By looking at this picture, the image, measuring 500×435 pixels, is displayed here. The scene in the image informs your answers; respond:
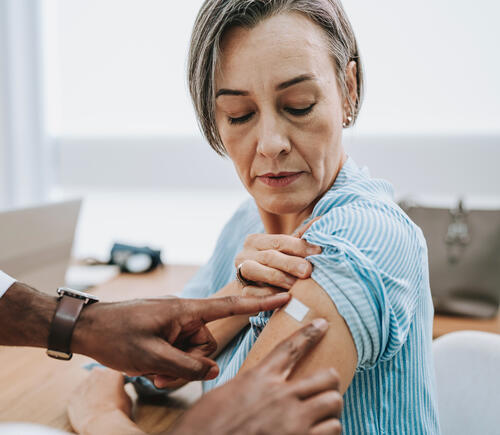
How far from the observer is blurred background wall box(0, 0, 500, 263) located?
2.33m

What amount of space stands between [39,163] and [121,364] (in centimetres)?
254

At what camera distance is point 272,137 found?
0.87 meters

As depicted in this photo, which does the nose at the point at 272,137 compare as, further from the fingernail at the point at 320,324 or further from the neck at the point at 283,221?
the fingernail at the point at 320,324

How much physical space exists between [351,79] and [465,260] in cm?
108

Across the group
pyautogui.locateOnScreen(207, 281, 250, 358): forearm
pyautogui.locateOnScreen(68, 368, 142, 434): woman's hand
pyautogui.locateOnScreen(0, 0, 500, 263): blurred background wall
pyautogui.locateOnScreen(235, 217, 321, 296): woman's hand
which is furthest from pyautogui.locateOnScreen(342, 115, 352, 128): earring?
pyautogui.locateOnScreen(0, 0, 500, 263): blurred background wall

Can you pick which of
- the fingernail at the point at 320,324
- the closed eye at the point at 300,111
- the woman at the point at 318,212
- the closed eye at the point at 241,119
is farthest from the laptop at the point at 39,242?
the fingernail at the point at 320,324

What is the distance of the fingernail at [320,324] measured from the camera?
641 mm

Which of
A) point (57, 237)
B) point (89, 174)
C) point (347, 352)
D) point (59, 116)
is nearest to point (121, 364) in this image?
point (347, 352)

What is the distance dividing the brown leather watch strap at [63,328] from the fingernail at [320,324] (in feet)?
1.57

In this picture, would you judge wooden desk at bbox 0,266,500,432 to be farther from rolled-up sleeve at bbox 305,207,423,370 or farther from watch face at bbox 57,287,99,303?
rolled-up sleeve at bbox 305,207,423,370

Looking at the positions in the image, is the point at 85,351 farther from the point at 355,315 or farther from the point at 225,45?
the point at 225,45

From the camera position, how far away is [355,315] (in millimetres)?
651

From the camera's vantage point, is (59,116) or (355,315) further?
(59,116)

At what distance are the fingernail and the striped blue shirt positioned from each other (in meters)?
0.03
